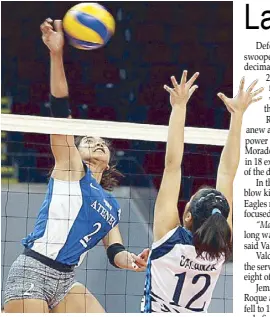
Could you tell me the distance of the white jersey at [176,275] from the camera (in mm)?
4051

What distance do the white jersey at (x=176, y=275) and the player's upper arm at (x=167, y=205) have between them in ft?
0.12

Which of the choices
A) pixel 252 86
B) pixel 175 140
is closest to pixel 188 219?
pixel 175 140

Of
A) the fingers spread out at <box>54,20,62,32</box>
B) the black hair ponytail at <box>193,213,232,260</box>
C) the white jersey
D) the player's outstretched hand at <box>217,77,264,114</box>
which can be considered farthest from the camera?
the player's outstretched hand at <box>217,77,264,114</box>

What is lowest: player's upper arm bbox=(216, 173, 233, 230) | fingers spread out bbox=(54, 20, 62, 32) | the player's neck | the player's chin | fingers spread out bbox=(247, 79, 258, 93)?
player's upper arm bbox=(216, 173, 233, 230)

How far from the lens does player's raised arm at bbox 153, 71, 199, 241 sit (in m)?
4.00

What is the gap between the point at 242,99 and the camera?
4.32 m

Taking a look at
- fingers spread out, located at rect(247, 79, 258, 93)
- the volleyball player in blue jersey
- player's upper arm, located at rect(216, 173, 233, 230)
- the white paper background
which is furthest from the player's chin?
fingers spread out, located at rect(247, 79, 258, 93)

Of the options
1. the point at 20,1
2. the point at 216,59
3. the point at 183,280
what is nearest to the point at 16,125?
the point at 20,1

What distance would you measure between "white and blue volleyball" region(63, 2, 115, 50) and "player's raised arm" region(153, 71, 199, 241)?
424 mm

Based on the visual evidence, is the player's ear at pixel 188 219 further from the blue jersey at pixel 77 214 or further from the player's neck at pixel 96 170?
the player's neck at pixel 96 170

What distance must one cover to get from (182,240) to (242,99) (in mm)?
792

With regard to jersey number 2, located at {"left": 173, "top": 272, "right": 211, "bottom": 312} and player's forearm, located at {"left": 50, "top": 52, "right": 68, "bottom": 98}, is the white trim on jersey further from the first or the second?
jersey number 2, located at {"left": 173, "top": 272, "right": 211, "bottom": 312}

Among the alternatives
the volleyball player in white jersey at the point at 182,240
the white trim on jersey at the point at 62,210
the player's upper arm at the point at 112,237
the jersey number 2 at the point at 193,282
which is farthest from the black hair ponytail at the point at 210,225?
the white trim on jersey at the point at 62,210

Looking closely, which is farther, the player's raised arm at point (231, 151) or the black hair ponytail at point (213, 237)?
the player's raised arm at point (231, 151)
